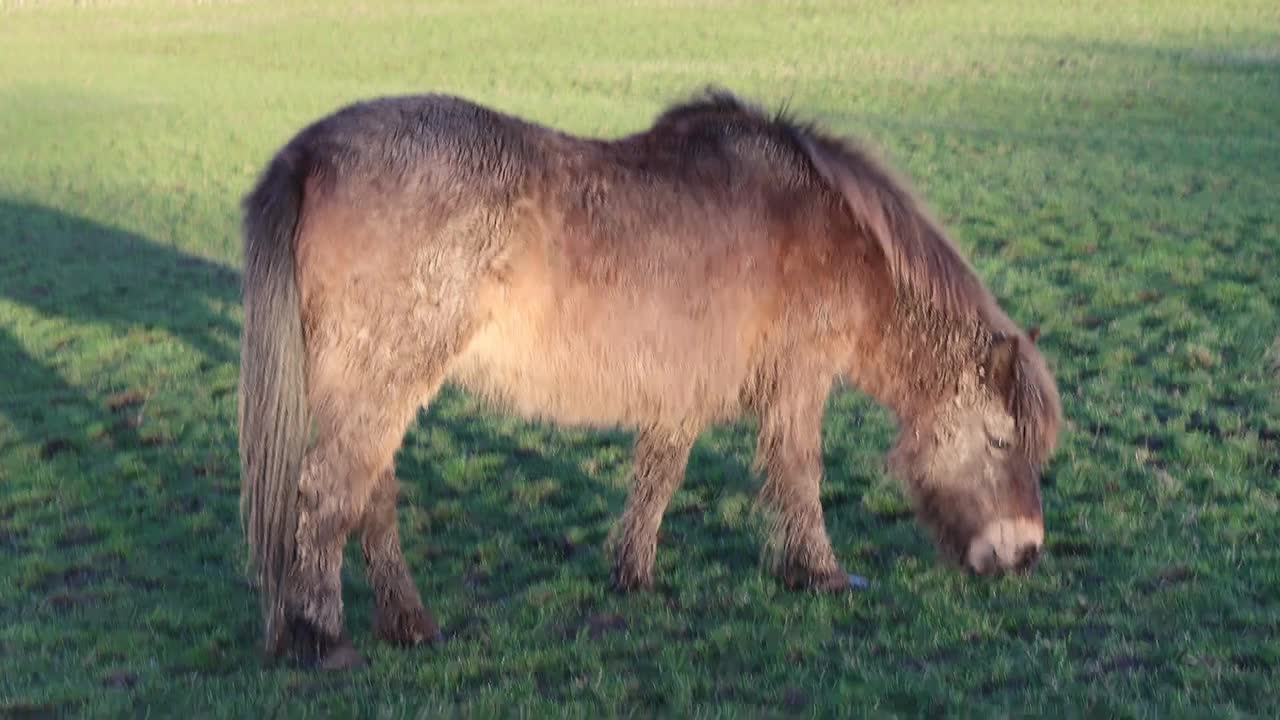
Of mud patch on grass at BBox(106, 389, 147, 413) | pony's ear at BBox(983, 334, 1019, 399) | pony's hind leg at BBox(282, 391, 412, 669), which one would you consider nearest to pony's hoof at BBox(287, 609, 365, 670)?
pony's hind leg at BBox(282, 391, 412, 669)

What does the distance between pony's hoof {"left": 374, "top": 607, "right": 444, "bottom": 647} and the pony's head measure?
Answer: 2.48m

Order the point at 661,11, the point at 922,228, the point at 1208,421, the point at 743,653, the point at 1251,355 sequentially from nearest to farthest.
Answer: the point at 743,653 < the point at 922,228 < the point at 1208,421 < the point at 1251,355 < the point at 661,11

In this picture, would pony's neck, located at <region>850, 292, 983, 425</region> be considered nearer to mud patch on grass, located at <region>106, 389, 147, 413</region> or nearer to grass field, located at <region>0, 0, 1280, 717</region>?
grass field, located at <region>0, 0, 1280, 717</region>

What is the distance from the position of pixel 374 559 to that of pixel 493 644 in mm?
696

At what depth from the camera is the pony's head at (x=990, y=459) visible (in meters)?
5.84

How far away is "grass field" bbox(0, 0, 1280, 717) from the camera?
15.8ft

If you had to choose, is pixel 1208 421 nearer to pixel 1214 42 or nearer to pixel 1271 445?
pixel 1271 445

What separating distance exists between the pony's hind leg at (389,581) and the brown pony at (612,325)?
0.01 m

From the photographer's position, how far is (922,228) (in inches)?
237

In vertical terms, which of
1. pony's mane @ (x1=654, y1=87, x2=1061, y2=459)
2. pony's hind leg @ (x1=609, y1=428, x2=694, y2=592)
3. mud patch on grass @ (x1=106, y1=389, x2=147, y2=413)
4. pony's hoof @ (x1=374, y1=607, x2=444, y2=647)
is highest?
pony's mane @ (x1=654, y1=87, x2=1061, y2=459)

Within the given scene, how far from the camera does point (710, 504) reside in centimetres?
728

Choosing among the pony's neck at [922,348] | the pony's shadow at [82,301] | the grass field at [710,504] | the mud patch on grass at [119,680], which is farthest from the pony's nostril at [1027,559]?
the pony's shadow at [82,301]

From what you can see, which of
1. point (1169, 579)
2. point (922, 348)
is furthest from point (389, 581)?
point (1169, 579)

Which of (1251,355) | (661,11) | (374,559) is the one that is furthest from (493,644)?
(661,11)
